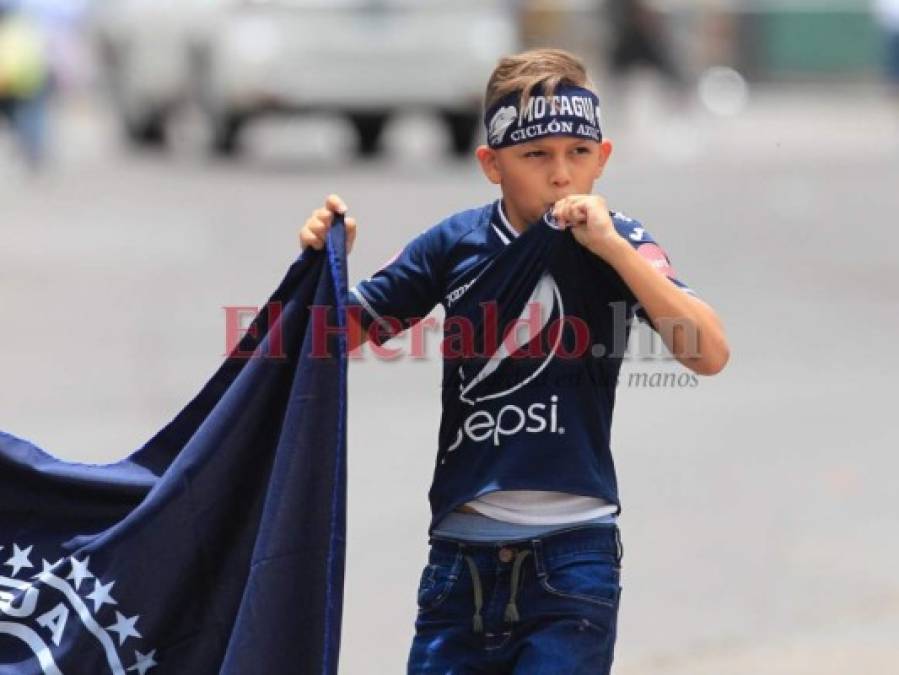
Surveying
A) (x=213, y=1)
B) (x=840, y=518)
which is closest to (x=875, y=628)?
(x=840, y=518)

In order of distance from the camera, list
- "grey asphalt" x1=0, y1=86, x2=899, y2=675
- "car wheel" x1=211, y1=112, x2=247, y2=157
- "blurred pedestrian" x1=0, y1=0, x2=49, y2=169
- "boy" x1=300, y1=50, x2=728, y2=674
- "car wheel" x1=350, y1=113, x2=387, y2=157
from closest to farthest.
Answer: "boy" x1=300, y1=50, x2=728, y2=674 < "grey asphalt" x1=0, y1=86, x2=899, y2=675 < "blurred pedestrian" x1=0, y1=0, x2=49, y2=169 < "car wheel" x1=211, y1=112, x2=247, y2=157 < "car wheel" x1=350, y1=113, x2=387, y2=157

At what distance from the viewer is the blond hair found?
4113mm

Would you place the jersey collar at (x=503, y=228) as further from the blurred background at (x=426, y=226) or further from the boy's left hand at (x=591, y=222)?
the blurred background at (x=426, y=226)

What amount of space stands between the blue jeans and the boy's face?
63cm

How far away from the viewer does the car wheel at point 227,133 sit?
776 inches

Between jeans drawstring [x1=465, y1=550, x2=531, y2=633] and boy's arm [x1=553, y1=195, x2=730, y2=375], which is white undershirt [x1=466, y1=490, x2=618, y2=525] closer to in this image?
jeans drawstring [x1=465, y1=550, x2=531, y2=633]

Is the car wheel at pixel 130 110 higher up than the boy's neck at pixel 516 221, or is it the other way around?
the car wheel at pixel 130 110

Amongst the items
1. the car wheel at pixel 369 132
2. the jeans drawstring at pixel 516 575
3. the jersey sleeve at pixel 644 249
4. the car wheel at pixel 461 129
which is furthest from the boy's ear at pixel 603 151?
the car wheel at pixel 369 132

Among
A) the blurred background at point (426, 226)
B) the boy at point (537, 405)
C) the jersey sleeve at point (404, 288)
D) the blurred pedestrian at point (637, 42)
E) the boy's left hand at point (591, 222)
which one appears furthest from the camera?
the blurred pedestrian at point (637, 42)

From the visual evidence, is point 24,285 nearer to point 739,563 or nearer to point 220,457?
point 739,563

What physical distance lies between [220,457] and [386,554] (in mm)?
3115

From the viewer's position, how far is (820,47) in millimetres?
32312

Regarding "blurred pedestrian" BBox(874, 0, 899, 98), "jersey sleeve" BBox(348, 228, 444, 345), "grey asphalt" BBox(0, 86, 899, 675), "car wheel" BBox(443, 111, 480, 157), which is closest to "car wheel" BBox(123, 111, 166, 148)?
"grey asphalt" BBox(0, 86, 899, 675)

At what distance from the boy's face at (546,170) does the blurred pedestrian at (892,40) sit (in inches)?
951
